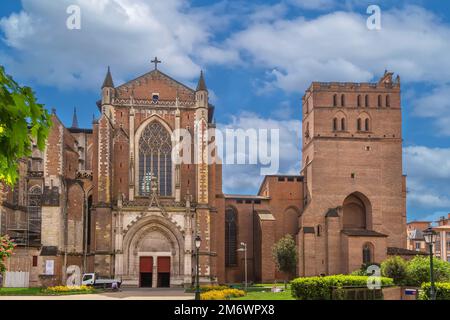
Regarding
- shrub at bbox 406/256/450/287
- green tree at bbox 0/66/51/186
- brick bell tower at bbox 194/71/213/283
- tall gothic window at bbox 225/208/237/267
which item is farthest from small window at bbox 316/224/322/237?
green tree at bbox 0/66/51/186

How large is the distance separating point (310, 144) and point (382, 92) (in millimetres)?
9620

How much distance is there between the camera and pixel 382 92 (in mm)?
69562

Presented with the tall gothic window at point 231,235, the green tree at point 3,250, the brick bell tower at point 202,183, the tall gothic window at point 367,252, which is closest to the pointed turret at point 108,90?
the brick bell tower at point 202,183

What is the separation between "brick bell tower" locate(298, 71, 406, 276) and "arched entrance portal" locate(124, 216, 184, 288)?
571 inches

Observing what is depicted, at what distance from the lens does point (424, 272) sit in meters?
43.3

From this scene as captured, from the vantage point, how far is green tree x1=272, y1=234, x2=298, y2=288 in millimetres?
60812

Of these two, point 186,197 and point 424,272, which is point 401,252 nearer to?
point 424,272

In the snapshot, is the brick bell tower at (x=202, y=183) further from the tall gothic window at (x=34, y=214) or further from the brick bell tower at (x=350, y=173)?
the tall gothic window at (x=34, y=214)

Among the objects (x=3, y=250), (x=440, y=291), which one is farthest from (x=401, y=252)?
(x=3, y=250)

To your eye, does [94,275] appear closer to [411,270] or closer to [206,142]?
[206,142]

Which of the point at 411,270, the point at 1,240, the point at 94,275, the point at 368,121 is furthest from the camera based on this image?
the point at 368,121

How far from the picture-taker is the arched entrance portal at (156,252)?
56.7 metres

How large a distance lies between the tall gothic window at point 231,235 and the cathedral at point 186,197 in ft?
0.51
